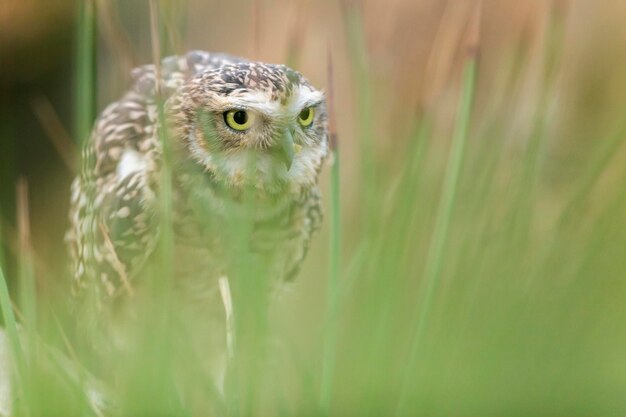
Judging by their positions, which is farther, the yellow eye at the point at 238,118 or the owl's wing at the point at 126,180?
the owl's wing at the point at 126,180

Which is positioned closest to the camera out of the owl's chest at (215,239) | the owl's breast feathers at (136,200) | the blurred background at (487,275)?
the blurred background at (487,275)

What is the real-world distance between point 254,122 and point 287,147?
88mm

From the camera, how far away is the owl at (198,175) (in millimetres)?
1855

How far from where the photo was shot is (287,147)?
1867 mm

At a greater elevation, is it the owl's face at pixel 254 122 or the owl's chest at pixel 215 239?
the owl's face at pixel 254 122

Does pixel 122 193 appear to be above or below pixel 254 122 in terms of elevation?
below

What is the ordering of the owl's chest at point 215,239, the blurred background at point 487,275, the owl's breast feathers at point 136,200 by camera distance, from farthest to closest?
the owl's breast feathers at point 136,200 < the owl's chest at point 215,239 < the blurred background at point 487,275

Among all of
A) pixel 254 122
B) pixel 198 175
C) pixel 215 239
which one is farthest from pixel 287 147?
pixel 215 239

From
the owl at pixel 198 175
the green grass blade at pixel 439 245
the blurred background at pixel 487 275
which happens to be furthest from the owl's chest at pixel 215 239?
the green grass blade at pixel 439 245

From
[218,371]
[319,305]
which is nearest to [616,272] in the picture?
[319,305]

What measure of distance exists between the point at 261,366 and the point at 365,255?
284mm

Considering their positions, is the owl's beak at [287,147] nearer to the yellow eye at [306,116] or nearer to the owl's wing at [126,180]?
the yellow eye at [306,116]

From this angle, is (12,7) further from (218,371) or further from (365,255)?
(365,255)

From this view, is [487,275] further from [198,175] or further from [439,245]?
[198,175]
